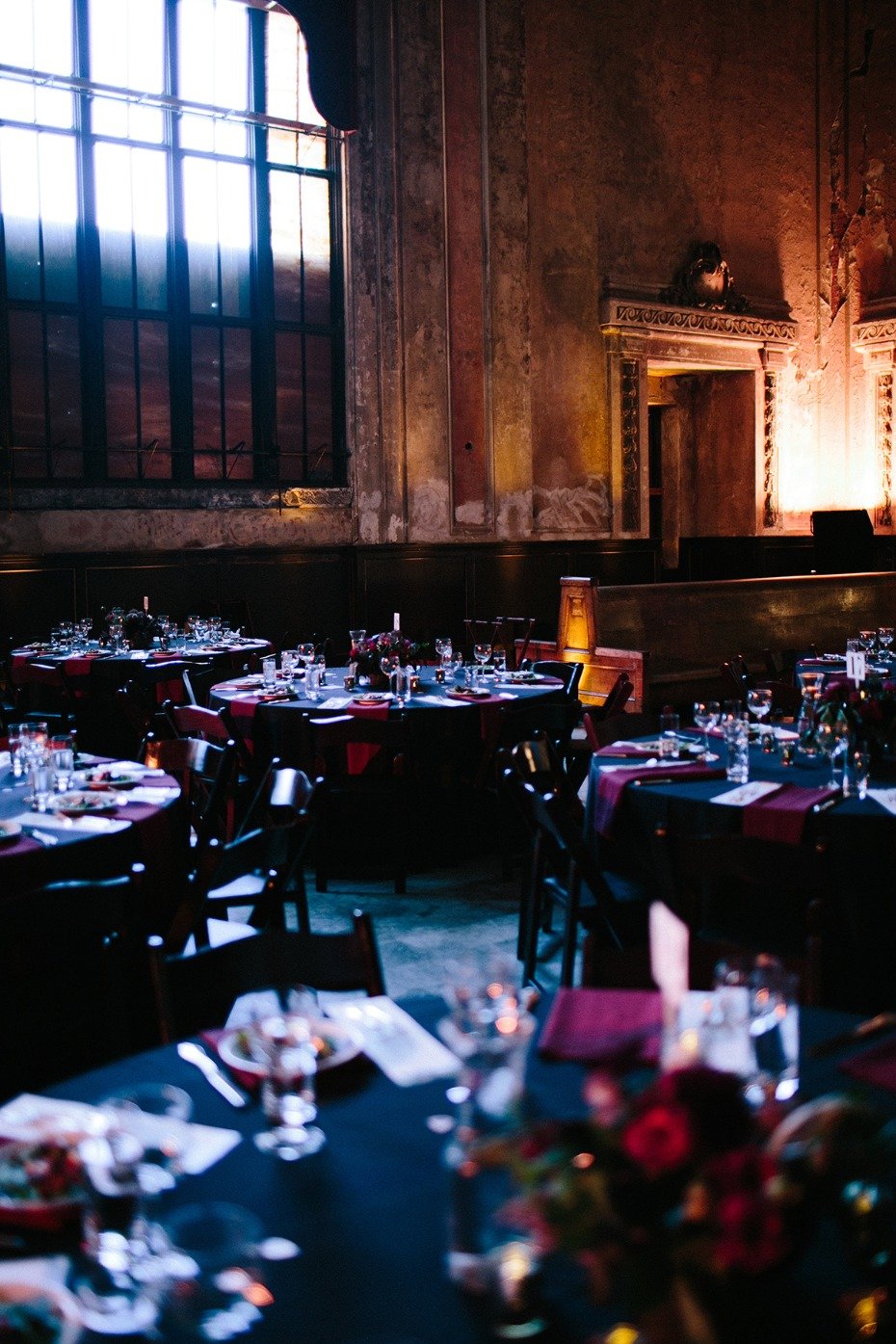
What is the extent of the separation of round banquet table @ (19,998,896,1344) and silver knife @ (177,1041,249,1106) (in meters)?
0.02

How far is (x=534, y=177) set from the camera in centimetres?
1280

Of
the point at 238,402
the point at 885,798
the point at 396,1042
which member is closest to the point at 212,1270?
the point at 396,1042

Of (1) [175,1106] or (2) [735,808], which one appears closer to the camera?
(1) [175,1106]

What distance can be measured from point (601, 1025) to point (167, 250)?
10496mm

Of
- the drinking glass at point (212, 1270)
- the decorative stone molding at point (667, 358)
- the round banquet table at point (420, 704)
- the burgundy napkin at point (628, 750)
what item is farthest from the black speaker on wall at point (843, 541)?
the drinking glass at point (212, 1270)

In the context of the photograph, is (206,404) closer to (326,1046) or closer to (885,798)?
(885,798)

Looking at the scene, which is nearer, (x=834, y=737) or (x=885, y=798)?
(x=885, y=798)

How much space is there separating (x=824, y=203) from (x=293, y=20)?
7.17 meters

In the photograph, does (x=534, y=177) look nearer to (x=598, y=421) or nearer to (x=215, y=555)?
(x=598, y=421)

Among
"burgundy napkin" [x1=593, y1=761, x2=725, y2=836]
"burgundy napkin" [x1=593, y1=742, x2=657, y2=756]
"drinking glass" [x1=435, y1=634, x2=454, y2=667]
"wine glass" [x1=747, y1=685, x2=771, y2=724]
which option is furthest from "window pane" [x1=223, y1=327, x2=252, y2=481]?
"burgundy napkin" [x1=593, y1=761, x2=725, y2=836]

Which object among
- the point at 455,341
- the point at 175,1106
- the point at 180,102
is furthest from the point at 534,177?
the point at 175,1106

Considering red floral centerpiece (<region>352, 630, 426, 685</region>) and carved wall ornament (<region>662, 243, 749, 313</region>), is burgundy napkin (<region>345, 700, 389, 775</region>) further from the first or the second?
carved wall ornament (<region>662, 243, 749, 313</region>)

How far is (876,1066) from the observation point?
1.88 meters

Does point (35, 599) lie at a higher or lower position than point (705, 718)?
higher
